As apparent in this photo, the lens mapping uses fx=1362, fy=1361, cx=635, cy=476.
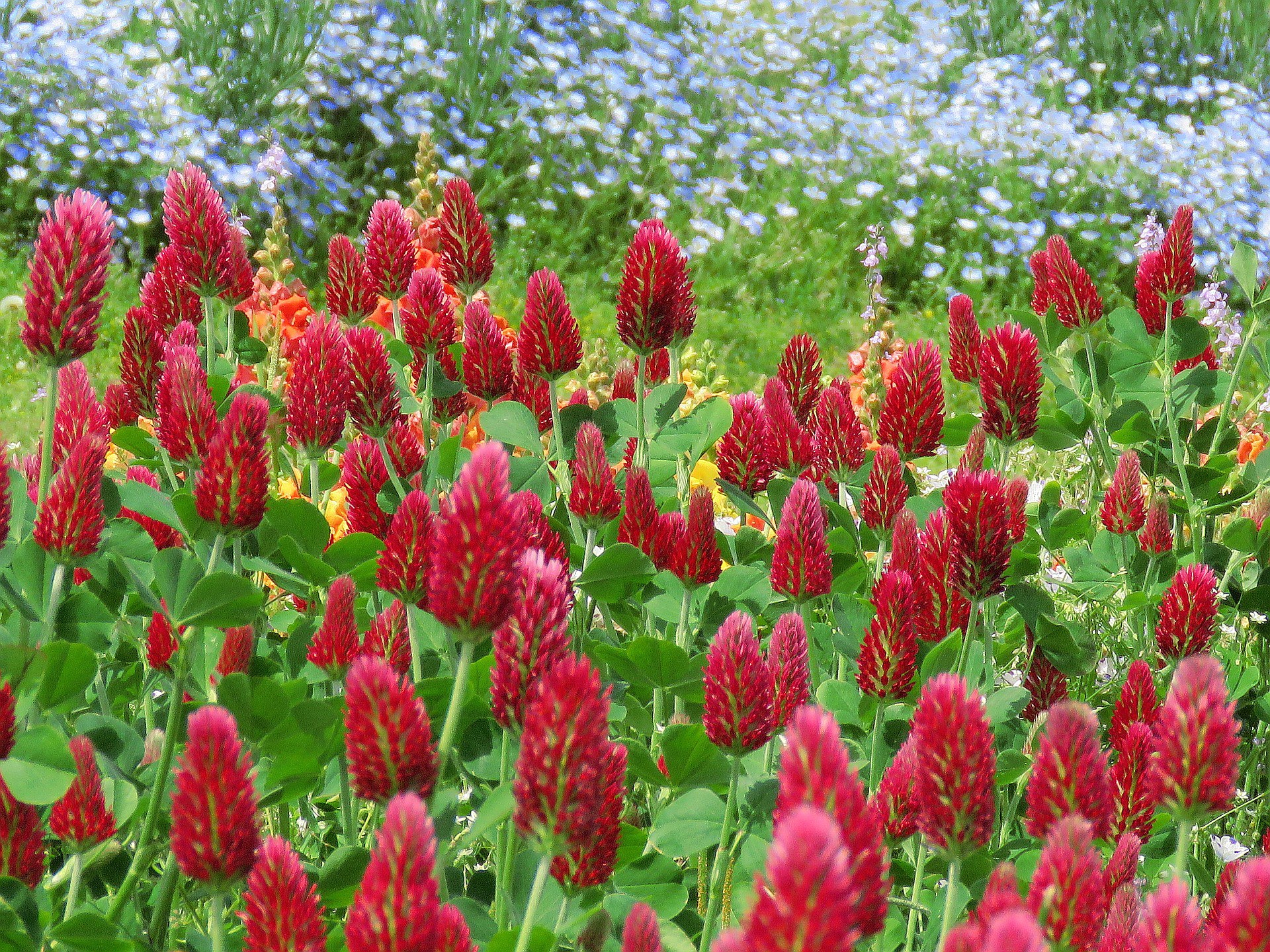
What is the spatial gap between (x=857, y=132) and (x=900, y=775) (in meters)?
8.42

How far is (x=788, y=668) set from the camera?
1184 mm

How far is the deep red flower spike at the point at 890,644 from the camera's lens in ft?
4.15

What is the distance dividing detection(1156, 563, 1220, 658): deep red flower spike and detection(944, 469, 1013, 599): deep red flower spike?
312 millimetres

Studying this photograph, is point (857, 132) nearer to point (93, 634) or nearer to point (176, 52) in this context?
point (176, 52)

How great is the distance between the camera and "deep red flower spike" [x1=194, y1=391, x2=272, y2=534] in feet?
3.78

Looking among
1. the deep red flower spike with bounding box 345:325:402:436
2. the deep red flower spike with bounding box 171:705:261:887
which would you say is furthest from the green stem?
the deep red flower spike with bounding box 345:325:402:436

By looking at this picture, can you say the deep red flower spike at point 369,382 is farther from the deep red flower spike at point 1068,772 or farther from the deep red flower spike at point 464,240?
the deep red flower spike at point 1068,772

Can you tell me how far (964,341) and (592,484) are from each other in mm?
827

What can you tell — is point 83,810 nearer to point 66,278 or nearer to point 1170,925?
point 66,278

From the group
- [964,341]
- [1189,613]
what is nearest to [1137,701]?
[1189,613]

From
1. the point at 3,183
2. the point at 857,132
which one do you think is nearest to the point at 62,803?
the point at 3,183

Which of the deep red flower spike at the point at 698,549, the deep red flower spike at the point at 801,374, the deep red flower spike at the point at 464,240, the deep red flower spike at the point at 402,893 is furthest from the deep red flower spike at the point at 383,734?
the deep red flower spike at the point at 801,374

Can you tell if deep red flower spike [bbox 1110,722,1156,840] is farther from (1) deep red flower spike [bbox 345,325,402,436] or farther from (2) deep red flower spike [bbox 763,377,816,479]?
(1) deep red flower spike [bbox 345,325,402,436]

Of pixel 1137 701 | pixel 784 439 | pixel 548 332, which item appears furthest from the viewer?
pixel 784 439
